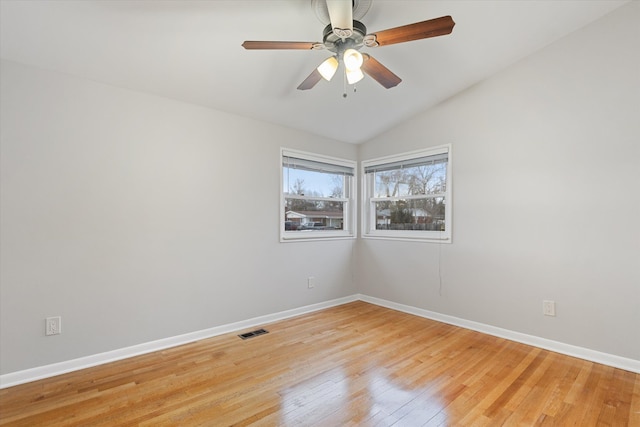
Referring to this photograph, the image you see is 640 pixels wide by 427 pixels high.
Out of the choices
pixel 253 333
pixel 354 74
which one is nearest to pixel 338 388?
pixel 253 333

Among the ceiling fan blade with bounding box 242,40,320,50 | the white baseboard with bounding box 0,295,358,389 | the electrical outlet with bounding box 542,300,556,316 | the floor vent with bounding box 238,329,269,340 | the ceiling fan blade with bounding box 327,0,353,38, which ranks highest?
the ceiling fan blade with bounding box 327,0,353,38

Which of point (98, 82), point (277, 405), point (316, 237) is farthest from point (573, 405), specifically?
point (98, 82)

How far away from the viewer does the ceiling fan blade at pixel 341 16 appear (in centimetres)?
173

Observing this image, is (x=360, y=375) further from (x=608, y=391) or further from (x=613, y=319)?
(x=613, y=319)

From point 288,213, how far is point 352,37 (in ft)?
7.28

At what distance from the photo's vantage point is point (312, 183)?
4.07 metres

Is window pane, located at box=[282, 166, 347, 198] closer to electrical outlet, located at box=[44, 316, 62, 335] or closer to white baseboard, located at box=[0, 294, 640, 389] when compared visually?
white baseboard, located at box=[0, 294, 640, 389]

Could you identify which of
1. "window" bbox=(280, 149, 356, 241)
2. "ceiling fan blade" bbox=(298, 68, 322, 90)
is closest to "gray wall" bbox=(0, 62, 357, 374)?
"window" bbox=(280, 149, 356, 241)

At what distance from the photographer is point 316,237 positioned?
13.1 ft

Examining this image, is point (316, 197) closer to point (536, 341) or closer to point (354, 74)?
point (354, 74)

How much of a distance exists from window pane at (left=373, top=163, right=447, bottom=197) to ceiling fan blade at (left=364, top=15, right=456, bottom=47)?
2051 mm

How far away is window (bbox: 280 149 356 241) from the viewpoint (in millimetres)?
3797

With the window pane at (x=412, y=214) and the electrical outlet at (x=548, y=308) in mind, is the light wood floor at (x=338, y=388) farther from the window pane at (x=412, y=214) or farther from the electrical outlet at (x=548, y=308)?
the window pane at (x=412, y=214)

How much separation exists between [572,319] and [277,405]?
2.57m
